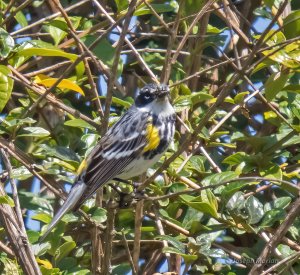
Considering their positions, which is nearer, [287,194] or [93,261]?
[93,261]

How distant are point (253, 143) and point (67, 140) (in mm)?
956

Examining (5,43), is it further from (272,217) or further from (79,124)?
(272,217)

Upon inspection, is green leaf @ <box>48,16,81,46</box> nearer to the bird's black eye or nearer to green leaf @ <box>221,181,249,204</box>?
the bird's black eye

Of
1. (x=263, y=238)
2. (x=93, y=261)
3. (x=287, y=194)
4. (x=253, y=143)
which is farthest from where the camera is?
(x=287, y=194)

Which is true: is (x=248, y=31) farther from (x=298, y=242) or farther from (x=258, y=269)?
(x=258, y=269)

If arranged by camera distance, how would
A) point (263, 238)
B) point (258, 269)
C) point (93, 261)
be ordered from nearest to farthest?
1. point (258, 269)
2. point (93, 261)
3. point (263, 238)

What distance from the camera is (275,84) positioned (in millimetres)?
4203

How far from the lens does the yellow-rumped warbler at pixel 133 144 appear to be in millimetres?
4141

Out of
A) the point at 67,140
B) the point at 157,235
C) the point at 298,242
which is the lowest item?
the point at 298,242

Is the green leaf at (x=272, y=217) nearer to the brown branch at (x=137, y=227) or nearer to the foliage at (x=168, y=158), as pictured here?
the foliage at (x=168, y=158)

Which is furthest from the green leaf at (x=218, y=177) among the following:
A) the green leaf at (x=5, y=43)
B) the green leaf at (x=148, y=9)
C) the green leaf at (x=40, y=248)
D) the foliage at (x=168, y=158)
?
the green leaf at (x=5, y=43)

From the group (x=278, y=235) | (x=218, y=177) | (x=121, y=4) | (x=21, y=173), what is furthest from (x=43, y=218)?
(x=278, y=235)

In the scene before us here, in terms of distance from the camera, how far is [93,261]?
3.86m

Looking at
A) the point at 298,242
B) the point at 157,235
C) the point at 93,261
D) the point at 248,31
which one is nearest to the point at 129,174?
the point at 157,235
